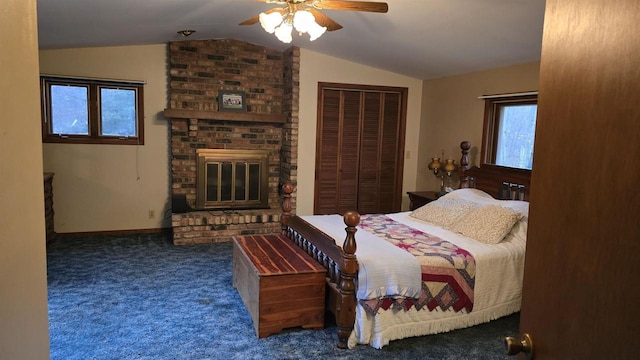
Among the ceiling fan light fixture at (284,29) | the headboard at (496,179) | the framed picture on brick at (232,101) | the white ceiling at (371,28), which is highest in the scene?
the white ceiling at (371,28)

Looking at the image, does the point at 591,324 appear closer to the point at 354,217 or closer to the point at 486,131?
the point at 354,217

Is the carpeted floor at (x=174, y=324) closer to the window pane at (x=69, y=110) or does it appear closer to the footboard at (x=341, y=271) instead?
the footboard at (x=341, y=271)

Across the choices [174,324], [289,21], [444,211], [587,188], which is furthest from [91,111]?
[587,188]

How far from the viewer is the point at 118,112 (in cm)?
527

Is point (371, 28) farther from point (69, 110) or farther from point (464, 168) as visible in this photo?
point (69, 110)

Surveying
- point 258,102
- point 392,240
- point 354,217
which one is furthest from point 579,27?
point 258,102

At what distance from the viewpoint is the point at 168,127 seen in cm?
543

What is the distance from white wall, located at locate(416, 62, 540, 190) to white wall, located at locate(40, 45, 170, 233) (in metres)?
3.44

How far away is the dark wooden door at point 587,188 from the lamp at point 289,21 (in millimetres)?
1880

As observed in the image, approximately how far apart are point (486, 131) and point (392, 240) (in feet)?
7.21

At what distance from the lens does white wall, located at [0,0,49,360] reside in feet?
2.91

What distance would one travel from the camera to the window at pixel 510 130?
4.32 meters

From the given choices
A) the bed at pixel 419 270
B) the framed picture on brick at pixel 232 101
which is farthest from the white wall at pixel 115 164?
the bed at pixel 419 270

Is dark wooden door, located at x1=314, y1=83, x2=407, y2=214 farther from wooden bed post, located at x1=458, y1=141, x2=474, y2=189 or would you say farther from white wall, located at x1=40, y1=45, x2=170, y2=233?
white wall, located at x1=40, y1=45, x2=170, y2=233
